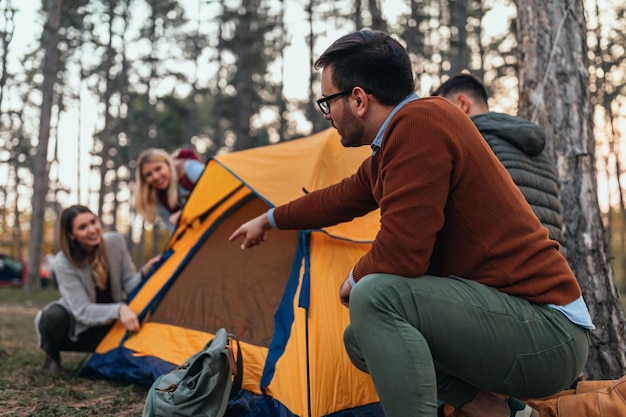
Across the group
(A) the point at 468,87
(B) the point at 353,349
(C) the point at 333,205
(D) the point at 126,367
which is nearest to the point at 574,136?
(A) the point at 468,87

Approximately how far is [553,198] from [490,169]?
1.16 metres

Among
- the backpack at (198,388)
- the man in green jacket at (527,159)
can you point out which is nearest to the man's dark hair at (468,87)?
the man in green jacket at (527,159)

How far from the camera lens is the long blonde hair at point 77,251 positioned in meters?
3.69

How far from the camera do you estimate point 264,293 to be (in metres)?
3.23

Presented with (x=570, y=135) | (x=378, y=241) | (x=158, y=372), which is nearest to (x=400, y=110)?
(x=378, y=241)

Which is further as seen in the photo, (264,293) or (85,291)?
(85,291)

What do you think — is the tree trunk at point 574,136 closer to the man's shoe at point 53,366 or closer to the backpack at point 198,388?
the backpack at point 198,388

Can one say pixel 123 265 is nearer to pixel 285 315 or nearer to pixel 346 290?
pixel 285 315

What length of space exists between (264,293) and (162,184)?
1673mm

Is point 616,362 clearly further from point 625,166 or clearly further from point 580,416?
point 625,166

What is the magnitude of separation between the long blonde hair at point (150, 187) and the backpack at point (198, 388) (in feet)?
6.96

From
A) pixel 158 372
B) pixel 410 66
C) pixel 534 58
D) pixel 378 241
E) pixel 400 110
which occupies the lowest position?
pixel 158 372

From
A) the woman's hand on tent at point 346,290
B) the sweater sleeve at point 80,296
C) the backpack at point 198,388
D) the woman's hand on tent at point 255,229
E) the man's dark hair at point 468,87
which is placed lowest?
the backpack at point 198,388

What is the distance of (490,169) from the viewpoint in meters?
1.70
